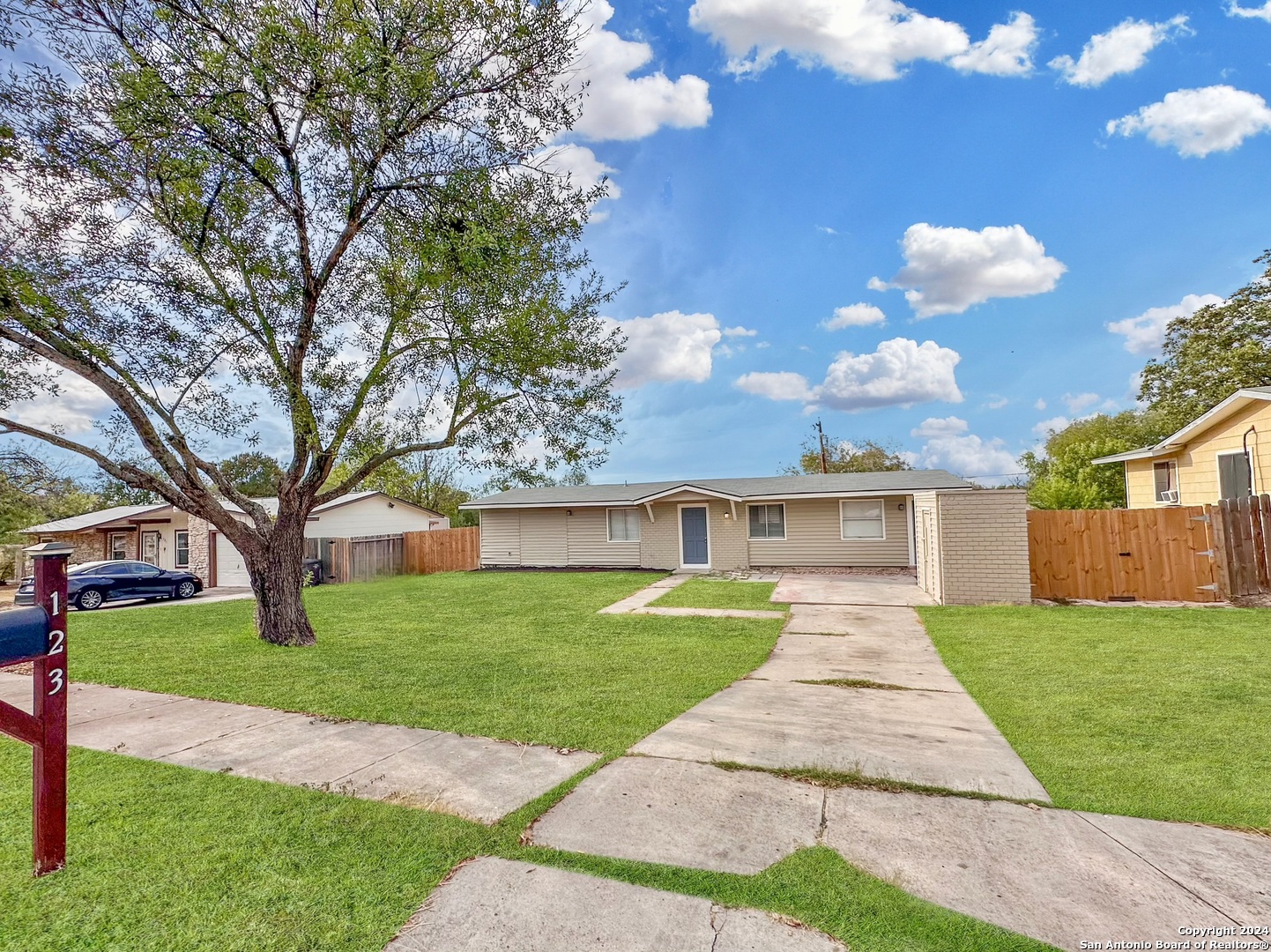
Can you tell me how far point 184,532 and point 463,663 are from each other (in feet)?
70.6

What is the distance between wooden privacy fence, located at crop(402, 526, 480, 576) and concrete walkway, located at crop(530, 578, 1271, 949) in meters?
18.8

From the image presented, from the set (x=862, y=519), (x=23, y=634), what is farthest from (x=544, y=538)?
(x=23, y=634)

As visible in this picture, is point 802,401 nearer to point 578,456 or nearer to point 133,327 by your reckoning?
point 578,456

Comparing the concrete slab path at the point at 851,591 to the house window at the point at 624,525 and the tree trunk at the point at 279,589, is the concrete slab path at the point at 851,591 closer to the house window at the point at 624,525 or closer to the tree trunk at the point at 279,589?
the house window at the point at 624,525

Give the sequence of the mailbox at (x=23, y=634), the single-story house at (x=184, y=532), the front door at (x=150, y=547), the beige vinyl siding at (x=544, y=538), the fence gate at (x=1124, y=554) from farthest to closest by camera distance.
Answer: the front door at (x=150, y=547)
the single-story house at (x=184, y=532)
the beige vinyl siding at (x=544, y=538)
the fence gate at (x=1124, y=554)
the mailbox at (x=23, y=634)

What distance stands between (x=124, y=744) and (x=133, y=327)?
17.9 feet

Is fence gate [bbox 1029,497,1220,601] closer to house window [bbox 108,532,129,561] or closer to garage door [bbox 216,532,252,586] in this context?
garage door [bbox 216,532,252,586]

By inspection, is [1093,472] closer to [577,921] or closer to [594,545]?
[594,545]

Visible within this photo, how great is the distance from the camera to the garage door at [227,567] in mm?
21462

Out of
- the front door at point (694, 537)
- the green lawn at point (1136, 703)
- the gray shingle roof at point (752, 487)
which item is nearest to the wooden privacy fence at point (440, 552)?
the gray shingle roof at point (752, 487)

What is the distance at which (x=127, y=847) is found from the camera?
2740mm

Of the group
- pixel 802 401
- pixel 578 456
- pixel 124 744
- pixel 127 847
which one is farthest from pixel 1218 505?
pixel 802 401

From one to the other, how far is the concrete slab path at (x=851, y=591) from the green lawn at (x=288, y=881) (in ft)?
31.7

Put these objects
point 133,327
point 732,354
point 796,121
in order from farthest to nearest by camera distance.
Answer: point 732,354 → point 796,121 → point 133,327
